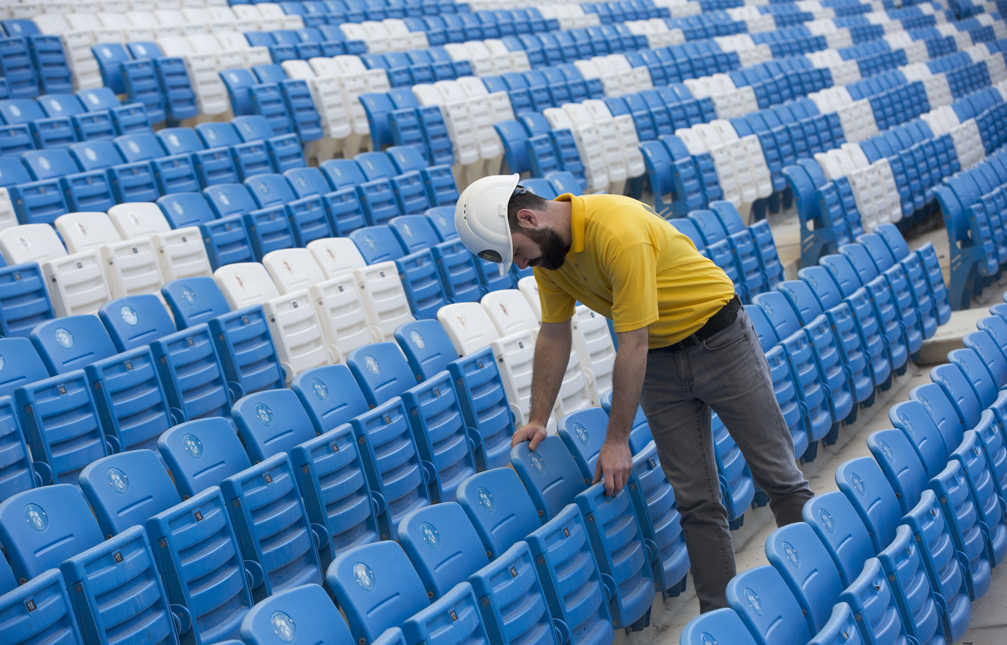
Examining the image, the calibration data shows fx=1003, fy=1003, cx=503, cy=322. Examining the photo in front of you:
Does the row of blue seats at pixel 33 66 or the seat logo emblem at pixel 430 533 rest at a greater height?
the row of blue seats at pixel 33 66

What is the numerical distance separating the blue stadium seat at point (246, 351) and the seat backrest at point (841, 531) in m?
1.90

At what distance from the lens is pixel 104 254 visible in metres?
3.70

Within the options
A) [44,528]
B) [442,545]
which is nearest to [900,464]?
[442,545]

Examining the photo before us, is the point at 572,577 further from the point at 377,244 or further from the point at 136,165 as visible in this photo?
the point at 136,165

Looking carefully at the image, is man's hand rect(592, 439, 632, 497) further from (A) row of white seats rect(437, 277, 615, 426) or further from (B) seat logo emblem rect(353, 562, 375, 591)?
(A) row of white seats rect(437, 277, 615, 426)

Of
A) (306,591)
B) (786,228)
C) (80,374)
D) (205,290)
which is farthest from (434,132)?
(306,591)

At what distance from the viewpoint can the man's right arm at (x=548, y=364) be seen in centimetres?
230

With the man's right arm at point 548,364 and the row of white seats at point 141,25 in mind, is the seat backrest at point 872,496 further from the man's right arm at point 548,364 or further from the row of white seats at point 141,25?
the row of white seats at point 141,25

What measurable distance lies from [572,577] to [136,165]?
3.44m

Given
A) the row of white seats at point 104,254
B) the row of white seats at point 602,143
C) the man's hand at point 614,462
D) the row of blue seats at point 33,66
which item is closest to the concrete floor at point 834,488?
the man's hand at point 614,462

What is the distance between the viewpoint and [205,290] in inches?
138

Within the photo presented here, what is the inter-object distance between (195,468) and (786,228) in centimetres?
545

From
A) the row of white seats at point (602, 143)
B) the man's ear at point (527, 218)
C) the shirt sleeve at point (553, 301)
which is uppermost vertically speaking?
the row of white seats at point (602, 143)

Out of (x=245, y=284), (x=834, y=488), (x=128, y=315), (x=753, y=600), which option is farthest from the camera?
(x=245, y=284)
